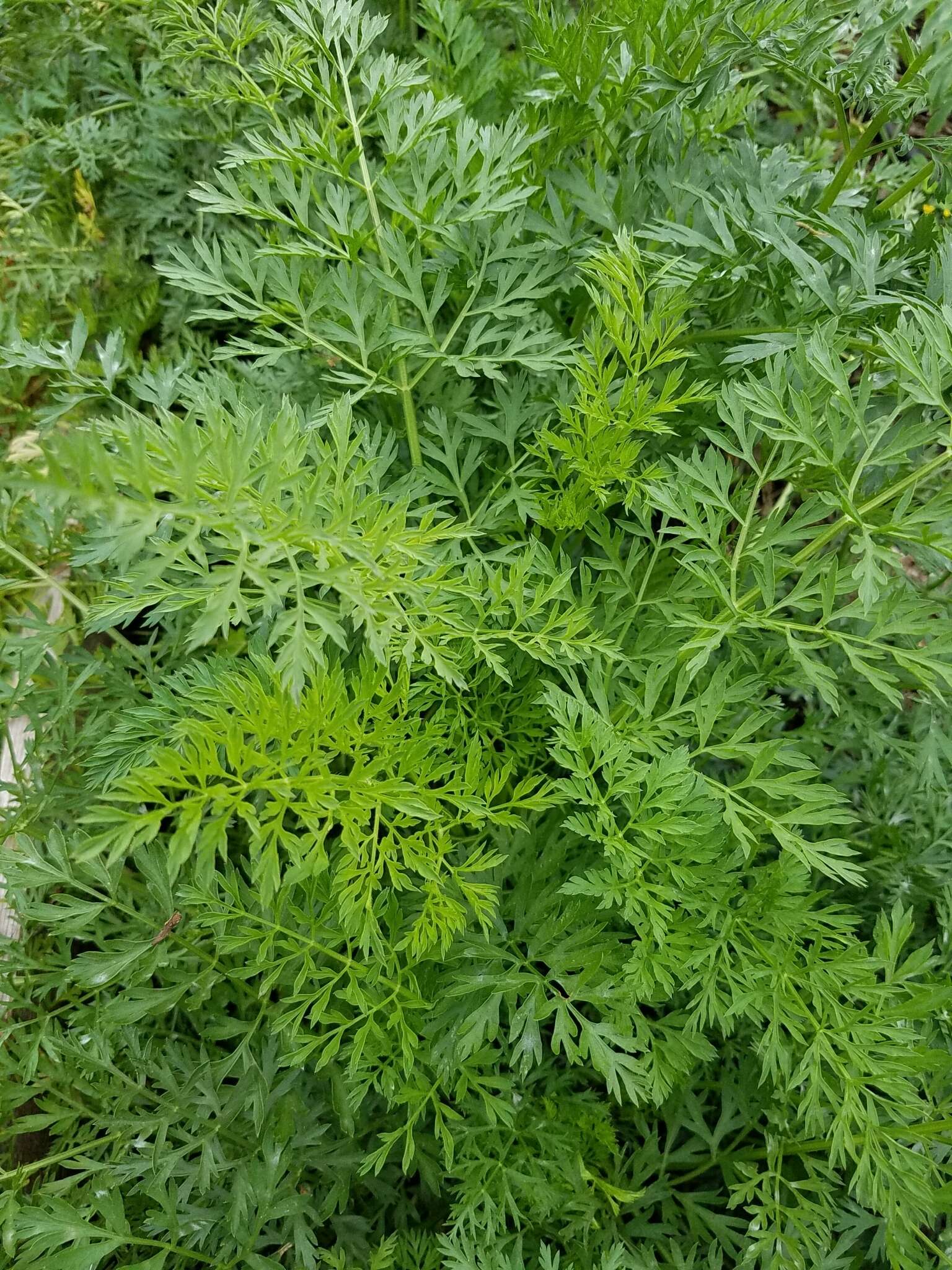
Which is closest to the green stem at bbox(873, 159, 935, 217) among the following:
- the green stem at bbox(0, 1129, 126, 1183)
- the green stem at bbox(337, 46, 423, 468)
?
the green stem at bbox(337, 46, 423, 468)

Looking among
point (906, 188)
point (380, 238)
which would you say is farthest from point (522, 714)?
point (906, 188)

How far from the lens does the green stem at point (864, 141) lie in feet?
3.84

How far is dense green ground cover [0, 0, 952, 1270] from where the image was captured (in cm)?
118

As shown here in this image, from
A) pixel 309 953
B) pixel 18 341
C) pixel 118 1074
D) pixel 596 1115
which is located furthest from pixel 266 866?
pixel 18 341

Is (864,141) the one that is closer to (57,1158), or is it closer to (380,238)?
(380,238)

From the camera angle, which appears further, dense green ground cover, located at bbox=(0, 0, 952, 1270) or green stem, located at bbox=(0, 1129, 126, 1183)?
green stem, located at bbox=(0, 1129, 126, 1183)

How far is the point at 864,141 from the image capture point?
130 centimetres

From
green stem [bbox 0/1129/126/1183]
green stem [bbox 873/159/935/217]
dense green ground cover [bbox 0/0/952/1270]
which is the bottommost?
green stem [bbox 0/1129/126/1183]

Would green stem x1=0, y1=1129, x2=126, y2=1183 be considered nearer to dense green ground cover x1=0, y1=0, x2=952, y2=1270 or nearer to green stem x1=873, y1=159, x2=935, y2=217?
dense green ground cover x1=0, y1=0, x2=952, y2=1270

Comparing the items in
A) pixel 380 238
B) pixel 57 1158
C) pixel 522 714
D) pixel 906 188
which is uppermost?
pixel 906 188

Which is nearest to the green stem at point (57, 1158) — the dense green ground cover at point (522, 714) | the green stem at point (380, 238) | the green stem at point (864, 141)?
the dense green ground cover at point (522, 714)

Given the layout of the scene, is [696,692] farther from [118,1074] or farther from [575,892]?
[118,1074]

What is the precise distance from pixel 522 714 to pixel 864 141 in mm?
1012

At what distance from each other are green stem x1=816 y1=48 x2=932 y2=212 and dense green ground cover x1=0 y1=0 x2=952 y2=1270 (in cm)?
2
